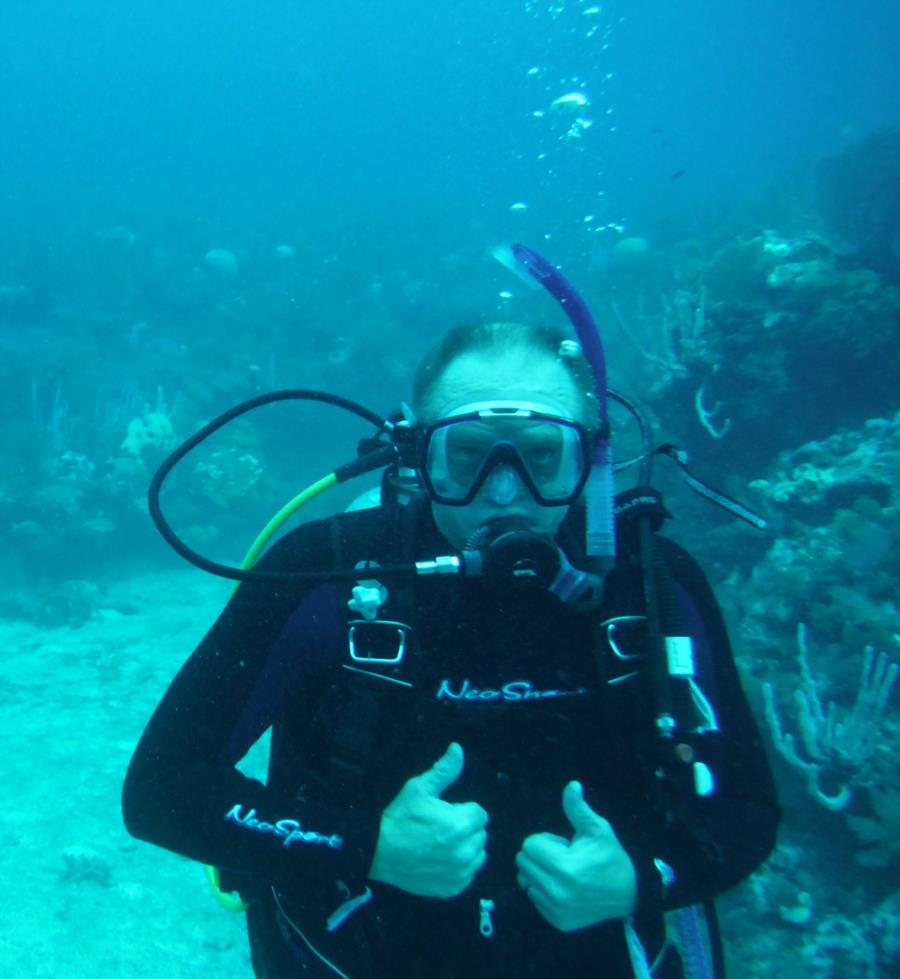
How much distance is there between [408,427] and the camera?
2109 millimetres

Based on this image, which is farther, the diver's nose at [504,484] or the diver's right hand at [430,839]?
the diver's nose at [504,484]

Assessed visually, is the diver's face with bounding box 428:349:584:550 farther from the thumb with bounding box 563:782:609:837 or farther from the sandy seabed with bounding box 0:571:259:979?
the sandy seabed with bounding box 0:571:259:979

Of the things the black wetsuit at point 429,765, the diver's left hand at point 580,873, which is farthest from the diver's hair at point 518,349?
the diver's left hand at point 580,873

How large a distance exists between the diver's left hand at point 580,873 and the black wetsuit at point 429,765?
0.07 metres

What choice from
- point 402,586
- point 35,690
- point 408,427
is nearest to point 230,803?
point 402,586

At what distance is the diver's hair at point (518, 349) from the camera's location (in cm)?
221

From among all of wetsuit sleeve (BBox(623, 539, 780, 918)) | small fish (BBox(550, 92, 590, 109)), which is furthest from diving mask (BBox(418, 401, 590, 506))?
small fish (BBox(550, 92, 590, 109))

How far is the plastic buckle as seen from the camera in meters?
1.88

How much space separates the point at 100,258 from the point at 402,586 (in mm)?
26711

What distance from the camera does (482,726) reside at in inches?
76.1

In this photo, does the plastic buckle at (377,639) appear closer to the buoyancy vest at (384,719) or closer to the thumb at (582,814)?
the buoyancy vest at (384,719)

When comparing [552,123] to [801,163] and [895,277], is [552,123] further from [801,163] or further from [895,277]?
[895,277]

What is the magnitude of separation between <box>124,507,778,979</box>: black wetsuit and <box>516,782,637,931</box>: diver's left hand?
0.07 metres

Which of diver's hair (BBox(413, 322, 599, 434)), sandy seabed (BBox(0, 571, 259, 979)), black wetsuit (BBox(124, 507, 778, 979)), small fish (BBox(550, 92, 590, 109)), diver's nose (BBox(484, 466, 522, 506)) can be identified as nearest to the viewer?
black wetsuit (BBox(124, 507, 778, 979))
